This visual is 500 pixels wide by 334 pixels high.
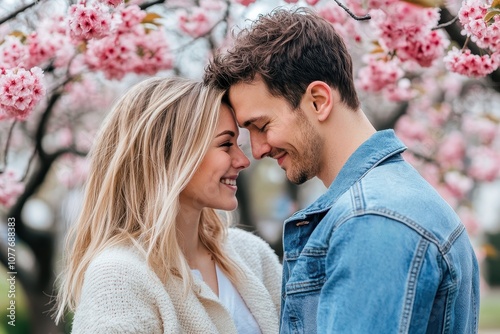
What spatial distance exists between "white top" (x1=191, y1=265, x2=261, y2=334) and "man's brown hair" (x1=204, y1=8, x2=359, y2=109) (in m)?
0.94

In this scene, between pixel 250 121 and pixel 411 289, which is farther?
pixel 250 121

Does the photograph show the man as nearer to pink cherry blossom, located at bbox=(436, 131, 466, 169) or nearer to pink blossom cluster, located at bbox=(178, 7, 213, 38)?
pink blossom cluster, located at bbox=(178, 7, 213, 38)

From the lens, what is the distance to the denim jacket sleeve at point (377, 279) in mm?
1794

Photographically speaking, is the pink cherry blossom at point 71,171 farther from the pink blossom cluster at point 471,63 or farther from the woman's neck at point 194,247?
the pink blossom cluster at point 471,63

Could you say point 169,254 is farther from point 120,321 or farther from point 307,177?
point 307,177

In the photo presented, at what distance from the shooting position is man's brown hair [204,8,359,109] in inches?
95.6

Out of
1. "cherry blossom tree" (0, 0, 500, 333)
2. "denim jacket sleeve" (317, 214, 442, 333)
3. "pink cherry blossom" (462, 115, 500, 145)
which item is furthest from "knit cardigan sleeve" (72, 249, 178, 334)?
"pink cherry blossom" (462, 115, 500, 145)

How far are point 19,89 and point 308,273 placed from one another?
5.58 ft

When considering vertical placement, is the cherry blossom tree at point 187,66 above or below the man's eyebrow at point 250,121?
below

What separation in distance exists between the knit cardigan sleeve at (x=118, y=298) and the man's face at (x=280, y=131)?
0.61 m

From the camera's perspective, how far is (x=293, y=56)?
8.04ft

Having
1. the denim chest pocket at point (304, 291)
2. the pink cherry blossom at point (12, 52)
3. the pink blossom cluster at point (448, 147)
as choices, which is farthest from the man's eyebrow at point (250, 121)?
the pink blossom cluster at point (448, 147)

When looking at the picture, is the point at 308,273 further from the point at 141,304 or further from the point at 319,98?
the point at 141,304

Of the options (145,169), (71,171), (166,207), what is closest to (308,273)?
(166,207)
